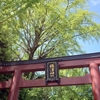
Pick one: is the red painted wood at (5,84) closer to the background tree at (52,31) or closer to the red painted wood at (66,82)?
the red painted wood at (66,82)

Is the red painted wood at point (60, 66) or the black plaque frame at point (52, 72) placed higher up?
the red painted wood at point (60, 66)

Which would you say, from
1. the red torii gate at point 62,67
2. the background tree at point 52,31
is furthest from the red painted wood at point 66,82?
the background tree at point 52,31

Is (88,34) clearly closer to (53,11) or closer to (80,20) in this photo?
(80,20)

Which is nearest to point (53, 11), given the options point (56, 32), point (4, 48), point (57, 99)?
point (56, 32)

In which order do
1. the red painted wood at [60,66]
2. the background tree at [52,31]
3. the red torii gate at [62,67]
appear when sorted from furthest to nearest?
the background tree at [52,31], the red painted wood at [60,66], the red torii gate at [62,67]

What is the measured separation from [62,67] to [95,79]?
1.39 meters

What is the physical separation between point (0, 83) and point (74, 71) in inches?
201

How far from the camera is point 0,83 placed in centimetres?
811

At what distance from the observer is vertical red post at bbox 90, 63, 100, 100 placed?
6.64 m

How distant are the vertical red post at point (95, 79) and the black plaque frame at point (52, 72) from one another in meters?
1.33

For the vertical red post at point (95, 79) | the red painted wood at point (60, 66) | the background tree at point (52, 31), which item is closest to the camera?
the vertical red post at point (95, 79)

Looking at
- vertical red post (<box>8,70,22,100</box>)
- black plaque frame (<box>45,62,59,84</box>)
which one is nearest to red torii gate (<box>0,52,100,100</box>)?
vertical red post (<box>8,70,22,100</box>)

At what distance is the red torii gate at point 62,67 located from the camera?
23.2 ft

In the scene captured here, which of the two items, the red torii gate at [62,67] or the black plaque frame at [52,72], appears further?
the black plaque frame at [52,72]
